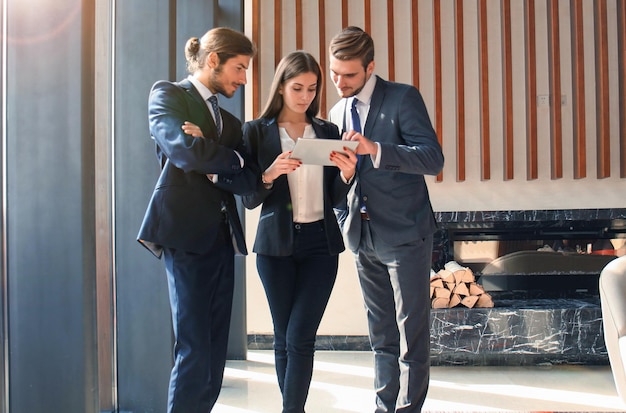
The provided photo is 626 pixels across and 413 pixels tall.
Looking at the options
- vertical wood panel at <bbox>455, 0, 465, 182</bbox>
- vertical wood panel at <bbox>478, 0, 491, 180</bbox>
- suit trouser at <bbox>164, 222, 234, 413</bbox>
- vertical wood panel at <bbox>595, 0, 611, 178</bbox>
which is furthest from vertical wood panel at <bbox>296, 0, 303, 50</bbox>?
suit trouser at <bbox>164, 222, 234, 413</bbox>

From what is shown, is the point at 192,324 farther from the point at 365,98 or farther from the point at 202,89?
the point at 365,98

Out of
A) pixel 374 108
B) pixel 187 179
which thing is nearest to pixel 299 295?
pixel 187 179

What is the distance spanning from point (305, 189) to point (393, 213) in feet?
1.25

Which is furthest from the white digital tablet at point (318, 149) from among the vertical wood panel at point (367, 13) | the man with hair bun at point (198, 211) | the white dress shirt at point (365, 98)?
the vertical wood panel at point (367, 13)

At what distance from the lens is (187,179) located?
239cm

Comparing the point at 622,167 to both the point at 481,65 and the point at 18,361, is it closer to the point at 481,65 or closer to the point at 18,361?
the point at 481,65

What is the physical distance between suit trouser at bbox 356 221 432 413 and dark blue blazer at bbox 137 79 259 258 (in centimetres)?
64

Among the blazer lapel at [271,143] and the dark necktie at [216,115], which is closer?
the dark necktie at [216,115]

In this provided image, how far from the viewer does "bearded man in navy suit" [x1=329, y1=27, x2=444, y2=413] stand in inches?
105

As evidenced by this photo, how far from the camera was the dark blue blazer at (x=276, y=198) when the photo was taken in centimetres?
270

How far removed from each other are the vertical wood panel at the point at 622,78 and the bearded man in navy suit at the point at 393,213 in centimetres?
327

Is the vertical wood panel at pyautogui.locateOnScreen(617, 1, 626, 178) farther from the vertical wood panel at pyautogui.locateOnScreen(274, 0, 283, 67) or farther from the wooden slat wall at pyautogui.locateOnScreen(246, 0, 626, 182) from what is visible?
the vertical wood panel at pyautogui.locateOnScreen(274, 0, 283, 67)

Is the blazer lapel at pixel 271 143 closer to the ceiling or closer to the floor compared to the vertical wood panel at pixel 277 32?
closer to the floor

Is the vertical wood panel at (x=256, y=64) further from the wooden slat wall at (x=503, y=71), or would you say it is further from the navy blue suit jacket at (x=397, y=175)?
the navy blue suit jacket at (x=397, y=175)
